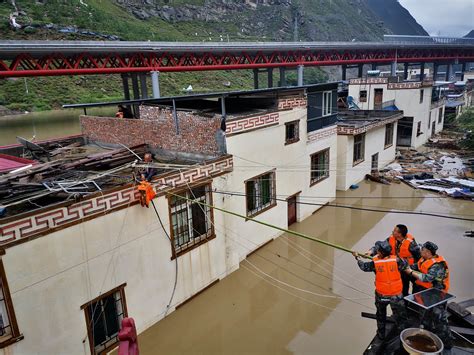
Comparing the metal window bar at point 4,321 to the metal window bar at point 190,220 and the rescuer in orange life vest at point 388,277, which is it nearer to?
the metal window bar at point 190,220

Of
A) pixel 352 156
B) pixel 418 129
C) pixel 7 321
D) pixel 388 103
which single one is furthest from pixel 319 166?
pixel 418 129

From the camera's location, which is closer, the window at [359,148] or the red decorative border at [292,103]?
the red decorative border at [292,103]

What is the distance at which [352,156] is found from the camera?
16844mm

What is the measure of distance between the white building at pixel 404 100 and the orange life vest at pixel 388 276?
844 inches

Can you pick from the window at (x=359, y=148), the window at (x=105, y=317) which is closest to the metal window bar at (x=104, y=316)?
the window at (x=105, y=317)

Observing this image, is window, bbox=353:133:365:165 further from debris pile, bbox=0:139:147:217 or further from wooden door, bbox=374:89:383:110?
debris pile, bbox=0:139:147:217

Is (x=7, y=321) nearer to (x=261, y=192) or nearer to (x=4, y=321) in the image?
(x=4, y=321)

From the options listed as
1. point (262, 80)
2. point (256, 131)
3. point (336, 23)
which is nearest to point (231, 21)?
point (262, 80)

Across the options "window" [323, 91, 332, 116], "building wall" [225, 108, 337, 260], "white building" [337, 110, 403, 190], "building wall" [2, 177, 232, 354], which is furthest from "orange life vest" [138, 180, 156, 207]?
"white building" [337, 110, 403, 190]

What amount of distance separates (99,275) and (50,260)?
1028mm

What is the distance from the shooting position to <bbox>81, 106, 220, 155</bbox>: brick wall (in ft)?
31.9

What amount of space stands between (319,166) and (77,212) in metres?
10.1

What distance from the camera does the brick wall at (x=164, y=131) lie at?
31.9 ft

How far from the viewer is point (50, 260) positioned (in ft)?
19.7
